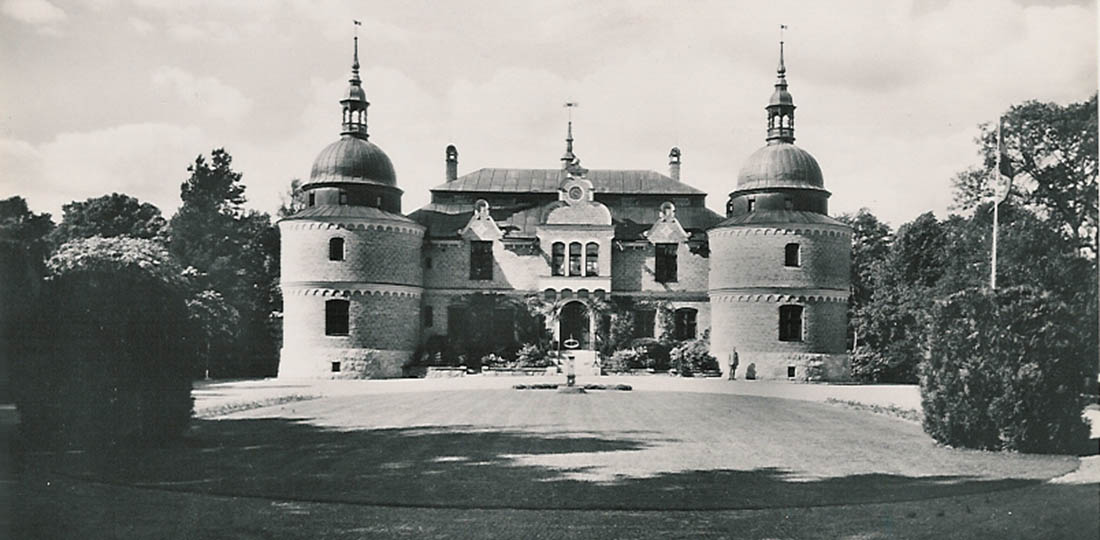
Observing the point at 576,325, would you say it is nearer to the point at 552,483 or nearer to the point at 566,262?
the point at 566,262

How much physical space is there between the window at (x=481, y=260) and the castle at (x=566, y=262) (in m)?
0.05

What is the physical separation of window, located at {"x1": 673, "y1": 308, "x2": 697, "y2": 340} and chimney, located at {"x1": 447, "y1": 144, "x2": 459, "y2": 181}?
12.2 meters

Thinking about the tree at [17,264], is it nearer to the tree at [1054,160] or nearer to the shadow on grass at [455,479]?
the shadow on grass at [455,479]

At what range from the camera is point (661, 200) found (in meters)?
38.8

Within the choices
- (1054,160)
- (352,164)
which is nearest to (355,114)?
(352,164)

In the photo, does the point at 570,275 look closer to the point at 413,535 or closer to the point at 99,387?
the point at 99,387

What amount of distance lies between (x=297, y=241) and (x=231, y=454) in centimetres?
2119

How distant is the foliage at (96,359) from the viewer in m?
11.6

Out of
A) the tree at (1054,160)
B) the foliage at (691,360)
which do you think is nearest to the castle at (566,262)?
the foliage at (691,360)

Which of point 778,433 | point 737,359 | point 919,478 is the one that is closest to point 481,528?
point 919,478

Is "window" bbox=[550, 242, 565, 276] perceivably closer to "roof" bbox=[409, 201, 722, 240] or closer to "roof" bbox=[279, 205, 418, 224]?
"roof" bbox=[409, 201, 722, 240]

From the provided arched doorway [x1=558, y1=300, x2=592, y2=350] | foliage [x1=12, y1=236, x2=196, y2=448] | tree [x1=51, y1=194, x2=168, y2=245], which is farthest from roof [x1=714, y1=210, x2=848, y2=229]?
foliage [x1=12, y1=236, x2=196, y2=448]

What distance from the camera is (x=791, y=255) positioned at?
106ft

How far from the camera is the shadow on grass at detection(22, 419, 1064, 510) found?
31.7 feet
